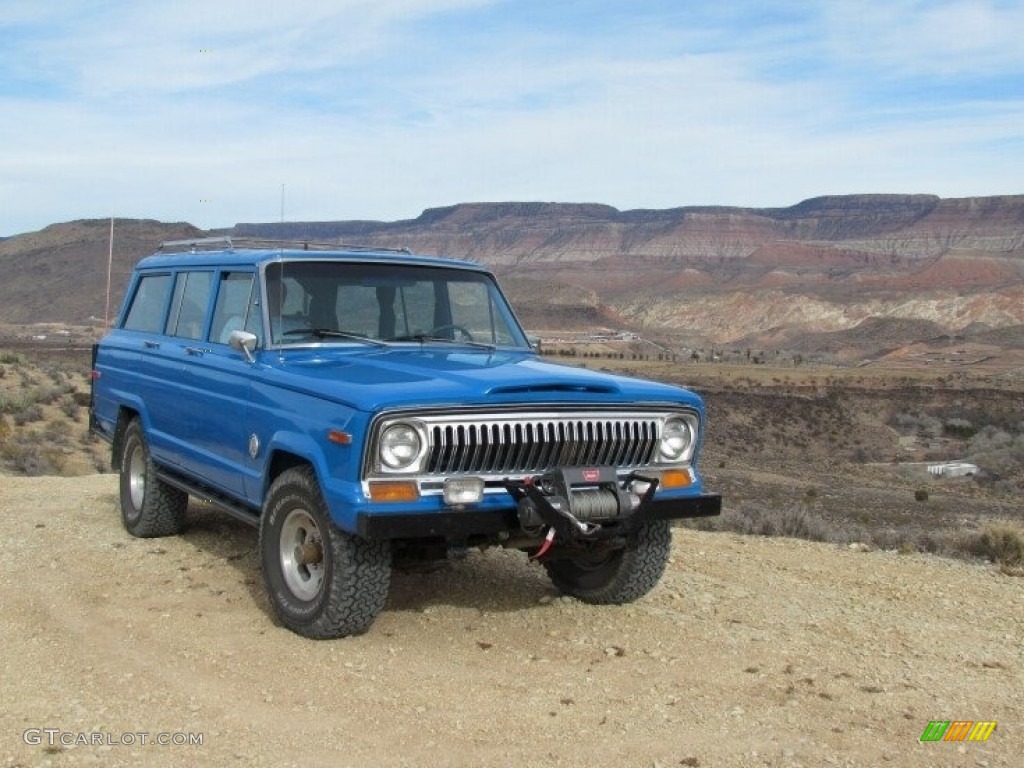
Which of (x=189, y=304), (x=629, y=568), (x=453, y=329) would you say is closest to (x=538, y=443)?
(x=629, y=568)

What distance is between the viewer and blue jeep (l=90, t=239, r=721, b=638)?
526 cm

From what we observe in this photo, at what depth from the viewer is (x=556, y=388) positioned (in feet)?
18.3

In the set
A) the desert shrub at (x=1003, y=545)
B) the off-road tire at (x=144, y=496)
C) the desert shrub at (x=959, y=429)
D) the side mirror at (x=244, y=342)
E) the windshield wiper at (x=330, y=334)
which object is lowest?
the desert shrub at (x=959, y=429)

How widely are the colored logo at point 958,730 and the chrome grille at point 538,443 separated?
74.1 inches

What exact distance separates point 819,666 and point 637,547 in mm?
1225

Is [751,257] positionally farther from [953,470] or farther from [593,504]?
[593,504]

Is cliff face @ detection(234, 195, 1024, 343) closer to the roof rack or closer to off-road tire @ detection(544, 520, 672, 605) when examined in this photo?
the roof rack

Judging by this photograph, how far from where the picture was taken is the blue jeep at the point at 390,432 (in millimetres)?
5262

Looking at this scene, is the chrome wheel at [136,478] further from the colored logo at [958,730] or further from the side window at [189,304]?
the colored logo at [958,730]

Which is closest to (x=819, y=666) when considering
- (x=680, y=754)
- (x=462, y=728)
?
(x=680, y=754)

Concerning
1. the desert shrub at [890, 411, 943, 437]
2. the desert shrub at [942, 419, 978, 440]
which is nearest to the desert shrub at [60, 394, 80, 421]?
the desert shrub at [890, 411, 943, 437]

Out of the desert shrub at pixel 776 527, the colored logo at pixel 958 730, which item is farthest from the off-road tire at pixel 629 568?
the desert shrub at pixel 776 527

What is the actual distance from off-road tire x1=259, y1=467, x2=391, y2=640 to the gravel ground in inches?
5.8

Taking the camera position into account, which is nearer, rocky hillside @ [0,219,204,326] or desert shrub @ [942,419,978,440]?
desert shrub @ [942,419,978,440]
